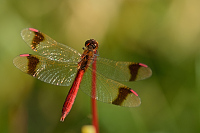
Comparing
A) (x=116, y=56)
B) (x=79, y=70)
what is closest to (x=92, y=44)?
(x=79, y=70)

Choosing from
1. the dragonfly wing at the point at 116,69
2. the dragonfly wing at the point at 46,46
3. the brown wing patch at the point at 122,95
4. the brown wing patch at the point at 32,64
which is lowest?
the brown wing patch at the point at 122,95

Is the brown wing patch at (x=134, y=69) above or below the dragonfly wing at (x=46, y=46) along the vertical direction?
below

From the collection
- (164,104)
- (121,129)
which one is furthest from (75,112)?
(164,104)

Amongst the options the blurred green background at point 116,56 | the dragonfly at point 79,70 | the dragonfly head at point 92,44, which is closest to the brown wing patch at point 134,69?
the dragonfly at point 79,70

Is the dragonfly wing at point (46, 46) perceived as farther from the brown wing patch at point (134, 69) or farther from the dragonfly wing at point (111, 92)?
the brown wing patch at point (134, 69)

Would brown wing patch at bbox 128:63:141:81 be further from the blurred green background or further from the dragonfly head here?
the blurred green background

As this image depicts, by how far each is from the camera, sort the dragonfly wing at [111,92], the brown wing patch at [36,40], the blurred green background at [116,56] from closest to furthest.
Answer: the dragonfly wing at [111,92]
the brown wing patch at [36,40]
the blurred green background at [116,56]

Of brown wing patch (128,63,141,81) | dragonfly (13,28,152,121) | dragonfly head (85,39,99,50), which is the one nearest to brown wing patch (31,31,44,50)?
dragonfly (13,28,152,121)
